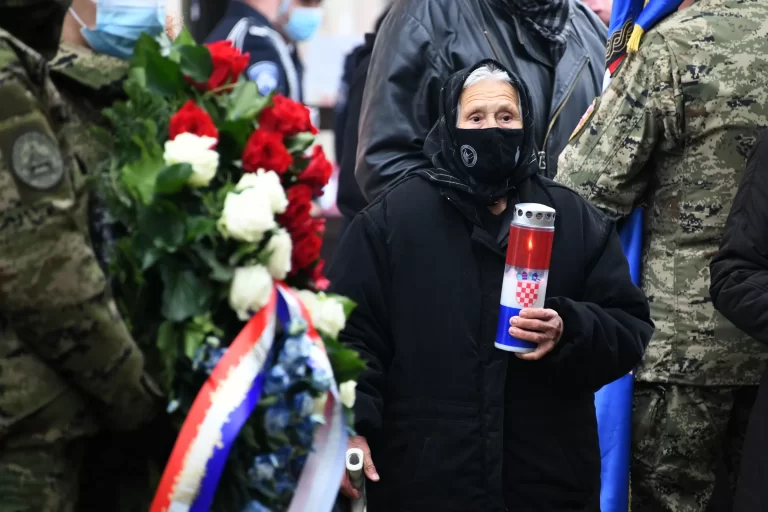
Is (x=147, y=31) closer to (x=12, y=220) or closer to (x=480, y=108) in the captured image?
(x=12, y=220)

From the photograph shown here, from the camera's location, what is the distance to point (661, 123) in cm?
375

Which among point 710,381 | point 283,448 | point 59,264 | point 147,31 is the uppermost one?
point 147,31

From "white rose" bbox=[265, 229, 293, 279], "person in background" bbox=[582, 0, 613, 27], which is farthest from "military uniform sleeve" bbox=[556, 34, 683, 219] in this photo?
"white rose" bbox=[265, 229, 293, 279]

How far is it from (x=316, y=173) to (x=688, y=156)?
1.76m

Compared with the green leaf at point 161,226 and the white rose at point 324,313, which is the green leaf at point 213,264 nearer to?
the green leaf at point 161,226

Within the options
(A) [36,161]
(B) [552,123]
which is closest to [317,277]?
(A) [36,161]

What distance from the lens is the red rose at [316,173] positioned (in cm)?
238

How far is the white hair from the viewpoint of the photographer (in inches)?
128

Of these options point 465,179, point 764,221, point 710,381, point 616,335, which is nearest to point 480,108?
point 465,179

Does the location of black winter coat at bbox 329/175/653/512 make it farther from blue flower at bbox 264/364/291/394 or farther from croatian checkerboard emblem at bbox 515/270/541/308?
blue flower at bbox 264/364/291/394

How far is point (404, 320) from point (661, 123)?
46.9 inches

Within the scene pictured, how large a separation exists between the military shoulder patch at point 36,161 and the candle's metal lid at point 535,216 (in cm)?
128

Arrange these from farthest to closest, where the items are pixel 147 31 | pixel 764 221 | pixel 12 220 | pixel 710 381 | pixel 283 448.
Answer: pixel 710 381 → pixel 764 221 → pixel 147 31 → pixel 283 448 → pixel 12 220

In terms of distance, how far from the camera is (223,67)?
2.35 metres
